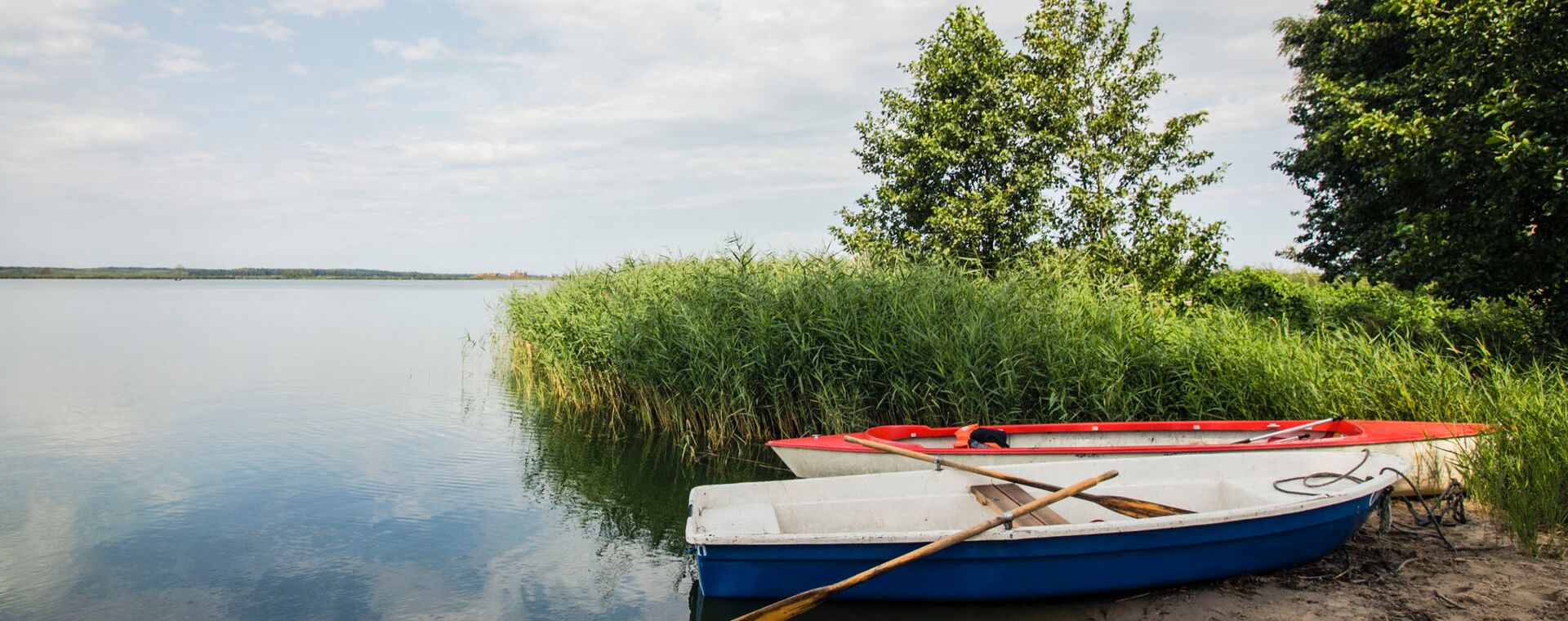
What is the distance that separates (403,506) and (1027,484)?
5210mm

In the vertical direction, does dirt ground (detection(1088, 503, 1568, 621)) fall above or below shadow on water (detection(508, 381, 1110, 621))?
above

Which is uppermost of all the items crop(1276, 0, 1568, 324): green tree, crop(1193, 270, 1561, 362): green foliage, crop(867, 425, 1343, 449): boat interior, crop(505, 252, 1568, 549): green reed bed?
crop(1276, 0, 1568, 324): green tree

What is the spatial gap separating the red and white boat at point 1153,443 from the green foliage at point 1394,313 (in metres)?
2.53

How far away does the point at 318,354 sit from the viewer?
19328 mm

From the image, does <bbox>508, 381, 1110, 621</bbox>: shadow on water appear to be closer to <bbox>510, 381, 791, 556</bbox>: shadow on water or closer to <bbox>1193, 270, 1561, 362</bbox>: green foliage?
<bbox>510, 381, 791, 556</bbox>: shadow on water

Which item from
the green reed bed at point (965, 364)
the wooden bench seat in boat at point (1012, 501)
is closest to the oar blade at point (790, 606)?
the wooden bench seat in boat at point (1012, 501)

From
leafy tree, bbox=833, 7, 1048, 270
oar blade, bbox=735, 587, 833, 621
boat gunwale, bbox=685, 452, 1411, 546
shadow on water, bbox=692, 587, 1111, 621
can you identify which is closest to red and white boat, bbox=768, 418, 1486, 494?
boat gunwale, bbox=685, 452, 1411, 546

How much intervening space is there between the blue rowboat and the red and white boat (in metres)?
0.35

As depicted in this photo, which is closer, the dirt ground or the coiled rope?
the dirt ground

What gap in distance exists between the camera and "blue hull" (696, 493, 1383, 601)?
182 inches

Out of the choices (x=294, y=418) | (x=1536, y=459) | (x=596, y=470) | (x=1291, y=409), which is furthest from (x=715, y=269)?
(x=1536, y=459)

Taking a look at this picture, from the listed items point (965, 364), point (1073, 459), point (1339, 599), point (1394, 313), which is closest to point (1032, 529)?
point (1339, 599)

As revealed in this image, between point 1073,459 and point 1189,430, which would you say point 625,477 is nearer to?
point 1073,459

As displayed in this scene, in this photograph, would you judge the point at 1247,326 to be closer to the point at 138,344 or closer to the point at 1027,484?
the point at 1027,484
